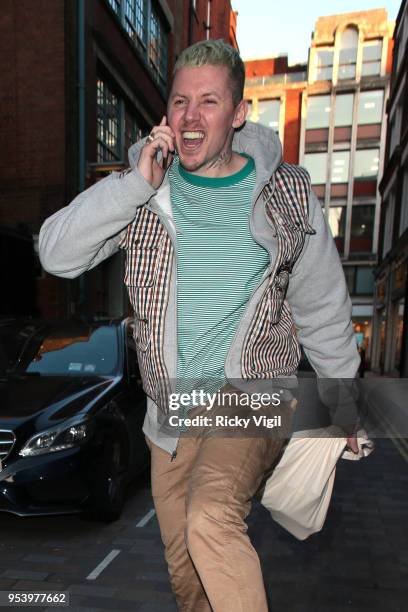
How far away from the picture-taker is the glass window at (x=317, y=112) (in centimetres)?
3152

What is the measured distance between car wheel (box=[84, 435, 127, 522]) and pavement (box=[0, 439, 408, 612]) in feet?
0.41

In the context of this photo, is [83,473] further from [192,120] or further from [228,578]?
[192,120]

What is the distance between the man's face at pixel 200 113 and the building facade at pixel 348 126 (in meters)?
29.1

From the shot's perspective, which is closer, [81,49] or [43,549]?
[43,549]

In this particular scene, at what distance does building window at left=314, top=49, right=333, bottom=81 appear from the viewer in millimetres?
31688

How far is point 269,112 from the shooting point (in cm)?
3328

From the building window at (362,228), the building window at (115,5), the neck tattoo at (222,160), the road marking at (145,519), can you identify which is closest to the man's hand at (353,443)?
the neck tattoo at (222,160)

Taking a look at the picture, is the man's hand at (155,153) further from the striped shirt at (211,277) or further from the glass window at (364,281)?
the glass window at (364,281)

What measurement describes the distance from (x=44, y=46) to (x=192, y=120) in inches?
421

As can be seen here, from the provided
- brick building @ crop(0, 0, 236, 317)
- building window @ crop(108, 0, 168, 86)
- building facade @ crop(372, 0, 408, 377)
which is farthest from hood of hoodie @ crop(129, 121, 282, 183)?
building facade @ crop(372, 0, 408, 377)

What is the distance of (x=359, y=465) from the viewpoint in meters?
5.27

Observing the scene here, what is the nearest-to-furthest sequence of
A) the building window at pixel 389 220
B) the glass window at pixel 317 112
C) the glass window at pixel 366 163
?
the building window at pixel 389 220 → the glass window at pixel 366 163 → the glass window at pixel 317 112

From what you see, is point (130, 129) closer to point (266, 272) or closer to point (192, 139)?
point (192, 139)

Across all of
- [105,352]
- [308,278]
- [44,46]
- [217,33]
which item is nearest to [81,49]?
[44,46]
